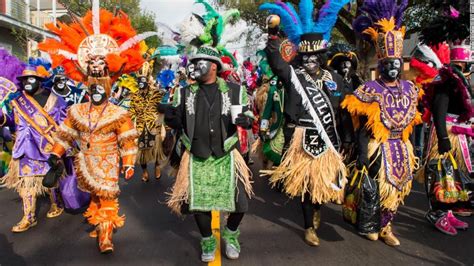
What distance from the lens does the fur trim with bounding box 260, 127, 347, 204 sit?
4133mm

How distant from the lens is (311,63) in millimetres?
4266

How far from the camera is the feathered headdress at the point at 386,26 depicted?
4.11 metres

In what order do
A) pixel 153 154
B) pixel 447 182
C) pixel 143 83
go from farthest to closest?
pixel 153 154 < pixel 143 83 < pixel 447 182

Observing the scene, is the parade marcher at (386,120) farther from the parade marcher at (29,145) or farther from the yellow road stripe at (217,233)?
the parade marcher at (29,145)

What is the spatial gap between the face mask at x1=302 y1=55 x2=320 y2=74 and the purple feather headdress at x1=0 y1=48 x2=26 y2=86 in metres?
4.11

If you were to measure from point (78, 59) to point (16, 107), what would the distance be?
1427mm

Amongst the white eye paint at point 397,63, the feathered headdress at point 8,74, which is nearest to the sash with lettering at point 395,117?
the white eye paint at point 397,63

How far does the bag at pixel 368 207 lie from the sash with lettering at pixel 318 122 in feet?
1.78

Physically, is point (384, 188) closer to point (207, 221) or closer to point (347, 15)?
point (207, 221)

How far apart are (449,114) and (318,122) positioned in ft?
6.41

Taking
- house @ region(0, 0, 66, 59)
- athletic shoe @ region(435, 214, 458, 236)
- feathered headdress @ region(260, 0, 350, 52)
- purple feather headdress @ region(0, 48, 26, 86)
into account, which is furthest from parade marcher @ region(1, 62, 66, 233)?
house @ region(0, 0, 66, 59)

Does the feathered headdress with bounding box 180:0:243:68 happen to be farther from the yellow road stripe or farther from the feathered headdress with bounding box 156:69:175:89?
the feathered headdress with bounding box 156:69:175:89

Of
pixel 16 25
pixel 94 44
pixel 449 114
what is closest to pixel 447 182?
pixel 449 114

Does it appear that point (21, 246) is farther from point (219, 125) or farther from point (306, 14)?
point (306, 14)
